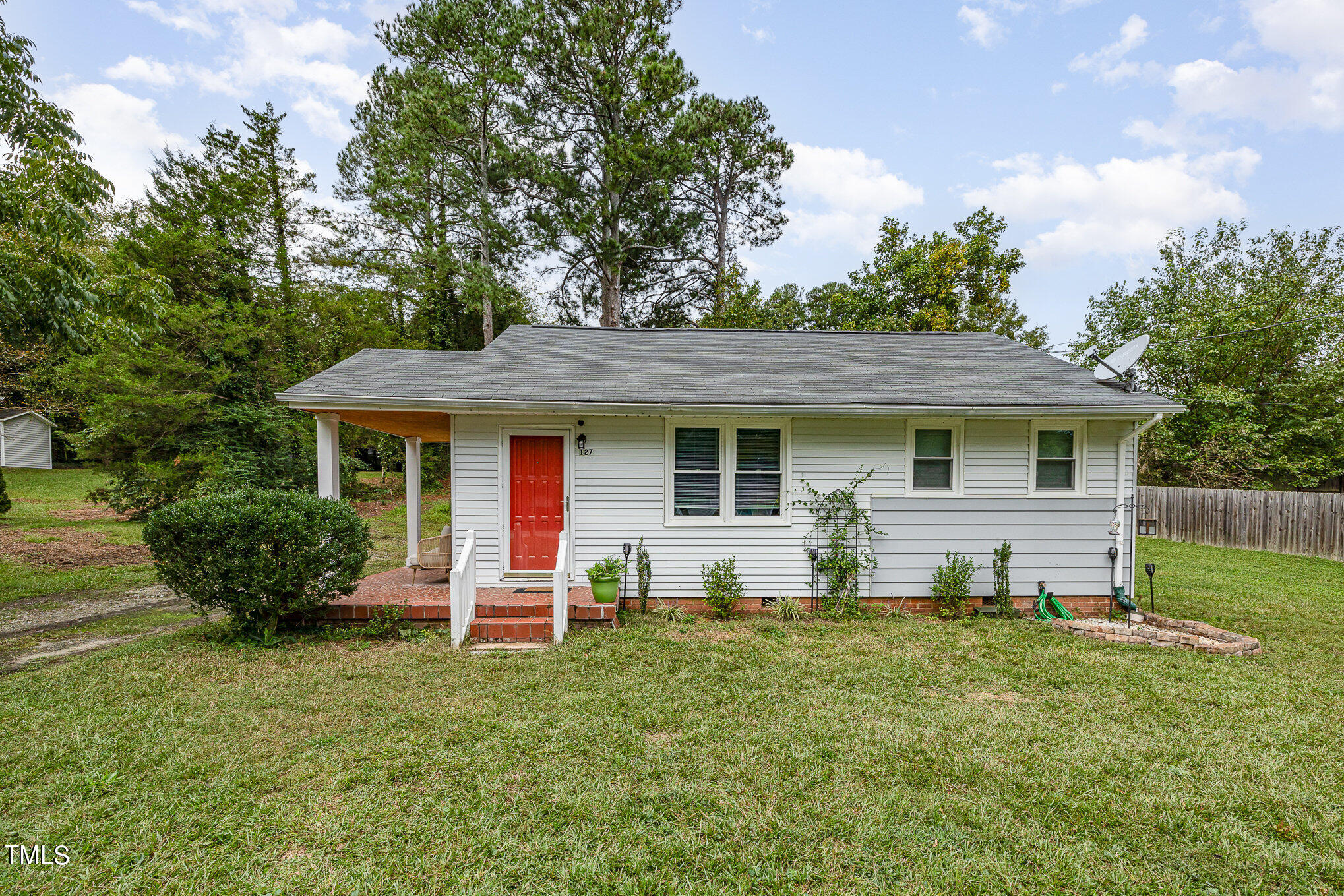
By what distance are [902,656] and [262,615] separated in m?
6.60

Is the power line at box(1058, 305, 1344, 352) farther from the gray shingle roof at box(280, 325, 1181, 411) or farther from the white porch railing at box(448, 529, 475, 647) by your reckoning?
the white porch railing at box(448, 529, 475, 647)

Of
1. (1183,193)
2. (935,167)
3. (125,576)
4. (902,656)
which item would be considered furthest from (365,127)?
(1183,193)

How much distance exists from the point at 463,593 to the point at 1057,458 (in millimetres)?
7594

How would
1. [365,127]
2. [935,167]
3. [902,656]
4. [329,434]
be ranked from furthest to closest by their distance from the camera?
[365,127] < [935,167] < [329,434] < [902,656]

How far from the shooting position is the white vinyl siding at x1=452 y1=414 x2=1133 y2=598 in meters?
7.03

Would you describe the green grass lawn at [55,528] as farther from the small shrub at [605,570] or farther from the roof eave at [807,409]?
the small shrub at [605,570]

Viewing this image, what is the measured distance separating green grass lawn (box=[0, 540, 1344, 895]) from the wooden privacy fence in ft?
30.4

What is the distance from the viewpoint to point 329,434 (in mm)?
6699

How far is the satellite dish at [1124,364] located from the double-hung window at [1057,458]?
3.16 feet

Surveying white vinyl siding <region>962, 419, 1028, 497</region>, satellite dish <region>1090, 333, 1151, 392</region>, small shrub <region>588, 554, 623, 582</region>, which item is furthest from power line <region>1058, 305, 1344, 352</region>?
small shrub <region>588, 554, 623, 582</region>

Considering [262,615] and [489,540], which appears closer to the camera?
[262,615]

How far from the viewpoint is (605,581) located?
635 centimetres

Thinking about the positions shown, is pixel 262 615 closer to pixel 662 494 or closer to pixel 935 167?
pixel 662 494

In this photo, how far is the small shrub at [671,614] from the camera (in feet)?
22.1
